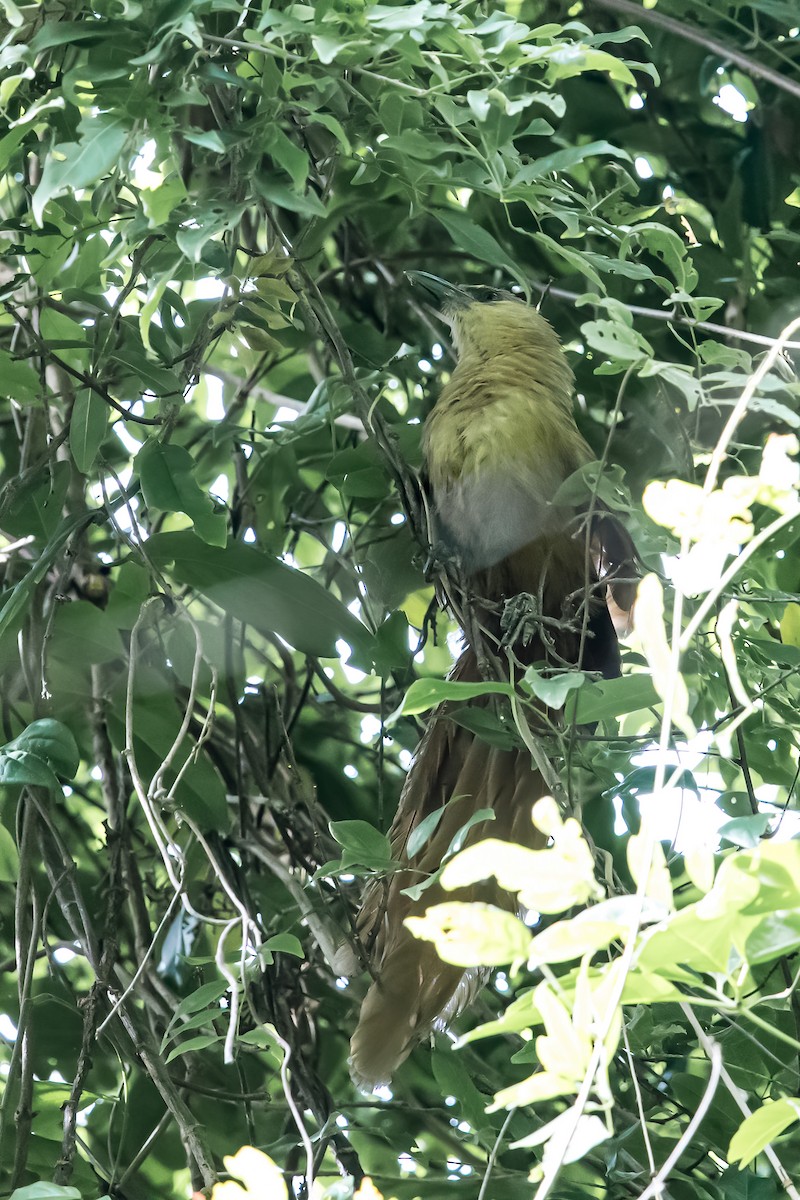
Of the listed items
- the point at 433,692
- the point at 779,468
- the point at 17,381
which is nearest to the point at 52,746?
the point at 17,381

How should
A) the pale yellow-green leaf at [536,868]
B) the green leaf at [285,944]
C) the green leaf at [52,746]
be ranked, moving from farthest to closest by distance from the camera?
the green leaf at [52,746] < the green leaf at [285,944] < the pale yellow-green leaf at [536,868]

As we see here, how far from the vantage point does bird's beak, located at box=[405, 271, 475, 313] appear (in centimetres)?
243

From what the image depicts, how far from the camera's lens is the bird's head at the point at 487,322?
2477 millimetres

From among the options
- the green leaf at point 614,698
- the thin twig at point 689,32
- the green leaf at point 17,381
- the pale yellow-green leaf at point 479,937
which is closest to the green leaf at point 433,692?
the green leaf at point 614,698

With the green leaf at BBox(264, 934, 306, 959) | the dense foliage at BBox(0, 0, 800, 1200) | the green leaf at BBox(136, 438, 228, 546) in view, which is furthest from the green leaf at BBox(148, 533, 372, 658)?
the green leaf at BBox(264, 934, 306, 959)

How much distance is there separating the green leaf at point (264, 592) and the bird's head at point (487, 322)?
2.75 ft

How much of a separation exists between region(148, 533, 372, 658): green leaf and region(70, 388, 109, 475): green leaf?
16cm

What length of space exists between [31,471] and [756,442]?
1.25m

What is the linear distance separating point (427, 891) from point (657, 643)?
107 centimetres

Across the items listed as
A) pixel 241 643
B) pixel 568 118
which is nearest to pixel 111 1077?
pixel 241 643

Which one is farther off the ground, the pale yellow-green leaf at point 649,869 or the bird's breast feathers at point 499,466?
the pale yellow-green leaf at point 649,869

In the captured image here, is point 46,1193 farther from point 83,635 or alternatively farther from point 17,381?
point 17,381

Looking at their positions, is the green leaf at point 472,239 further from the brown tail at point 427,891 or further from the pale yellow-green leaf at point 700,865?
the pale yellow-green leaf at point 700,865

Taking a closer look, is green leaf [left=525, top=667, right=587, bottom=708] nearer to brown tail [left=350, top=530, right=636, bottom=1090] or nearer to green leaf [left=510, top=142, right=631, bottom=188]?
brown tail [left=350, top=530, right=636, bottom=1090]
